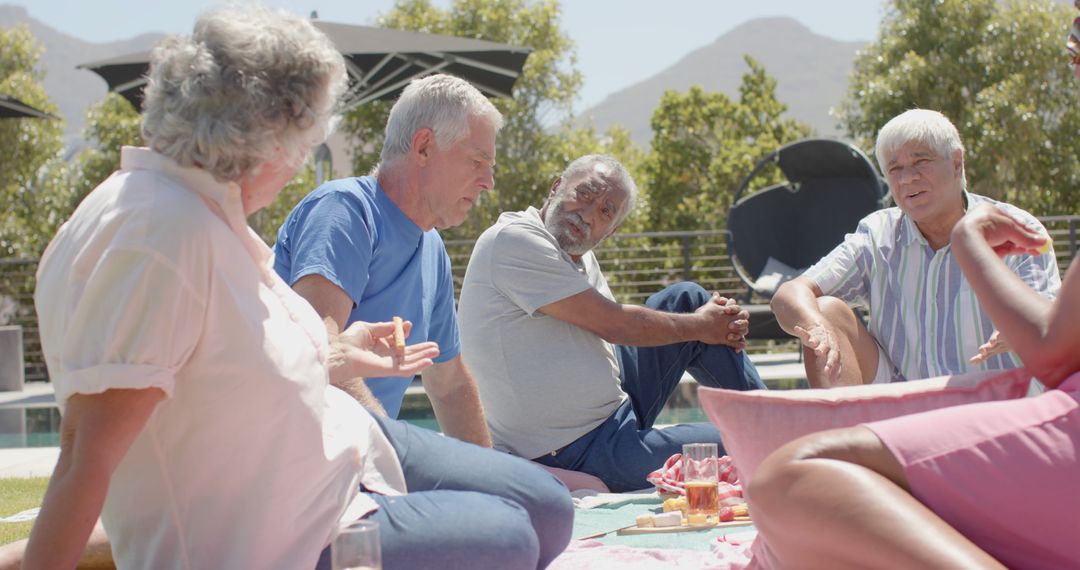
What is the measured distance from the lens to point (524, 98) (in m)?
18.8

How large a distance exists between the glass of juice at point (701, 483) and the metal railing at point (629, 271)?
8.02 m

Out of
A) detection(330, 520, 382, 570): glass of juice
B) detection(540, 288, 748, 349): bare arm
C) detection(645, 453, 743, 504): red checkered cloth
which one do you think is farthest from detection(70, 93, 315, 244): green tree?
detection(330, 520, 382, 570): glass of juice

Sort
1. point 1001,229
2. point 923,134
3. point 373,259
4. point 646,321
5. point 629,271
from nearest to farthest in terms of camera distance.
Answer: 1. point 1001,229
2. point 373,259
3. point 923,134
4. point 646,321
5. point 629,271

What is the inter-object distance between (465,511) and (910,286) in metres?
2.14

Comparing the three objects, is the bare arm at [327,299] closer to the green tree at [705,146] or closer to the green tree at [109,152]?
the green tree at [109,152]

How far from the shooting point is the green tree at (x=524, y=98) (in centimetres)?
1811

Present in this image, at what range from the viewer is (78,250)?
1.75 meters

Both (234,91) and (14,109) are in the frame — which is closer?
(234,91)

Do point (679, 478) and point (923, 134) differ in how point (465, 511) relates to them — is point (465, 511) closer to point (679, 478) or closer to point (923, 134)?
point (679, 478)

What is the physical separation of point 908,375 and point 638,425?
3.57ft

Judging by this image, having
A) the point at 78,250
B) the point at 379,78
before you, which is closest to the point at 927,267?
the point at 78,250

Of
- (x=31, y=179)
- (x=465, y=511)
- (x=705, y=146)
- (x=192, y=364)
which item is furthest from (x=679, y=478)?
(x=705, y=146)

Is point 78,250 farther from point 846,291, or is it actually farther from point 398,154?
point 846,291

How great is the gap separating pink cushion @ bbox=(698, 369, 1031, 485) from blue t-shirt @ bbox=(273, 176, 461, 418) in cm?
134
